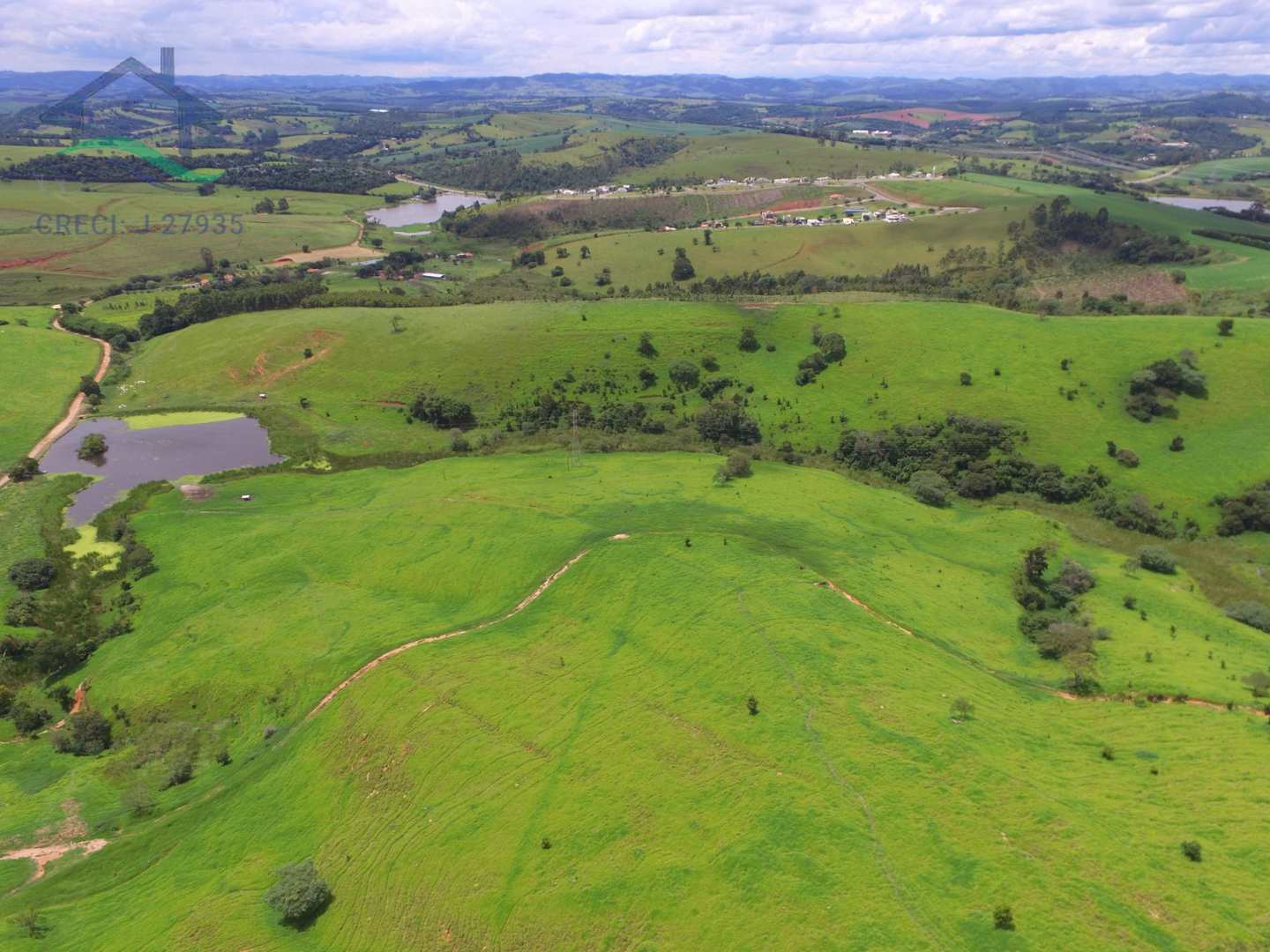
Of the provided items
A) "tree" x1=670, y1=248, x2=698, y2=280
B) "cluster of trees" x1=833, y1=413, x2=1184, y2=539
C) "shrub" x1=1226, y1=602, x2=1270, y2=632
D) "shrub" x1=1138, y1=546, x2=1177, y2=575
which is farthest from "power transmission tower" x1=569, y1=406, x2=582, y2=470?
"tree" x1=670, y1=248, x2=698, y2=280

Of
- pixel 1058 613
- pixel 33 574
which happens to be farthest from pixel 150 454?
pixel 1058 613

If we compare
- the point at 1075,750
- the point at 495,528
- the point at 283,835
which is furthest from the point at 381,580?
the point at 1075,750

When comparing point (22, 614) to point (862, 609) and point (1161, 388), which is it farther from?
point (1161, 388)

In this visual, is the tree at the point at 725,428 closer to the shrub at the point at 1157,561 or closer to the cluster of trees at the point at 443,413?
the cluster of trees at the point at 443,413

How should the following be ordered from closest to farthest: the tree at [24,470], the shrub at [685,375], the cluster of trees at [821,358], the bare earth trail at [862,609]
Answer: the bare earth trail at [862,609], the tree at [24,470], the cluster of trees at [821,358], the shrub at [685,375]

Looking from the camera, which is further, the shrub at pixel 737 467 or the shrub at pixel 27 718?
the shrub at pixel 737 467

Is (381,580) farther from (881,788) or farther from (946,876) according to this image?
(946,876)

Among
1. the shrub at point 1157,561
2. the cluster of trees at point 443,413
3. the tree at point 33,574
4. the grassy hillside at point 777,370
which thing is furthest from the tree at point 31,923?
the shrub at point 1157,561
